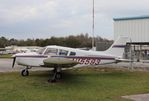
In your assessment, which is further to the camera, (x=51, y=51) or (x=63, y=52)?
(x=63, y=52)

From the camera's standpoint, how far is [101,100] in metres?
12.1

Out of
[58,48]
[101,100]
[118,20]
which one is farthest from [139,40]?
[101,100]

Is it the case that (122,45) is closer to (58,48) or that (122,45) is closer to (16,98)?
(58,48)

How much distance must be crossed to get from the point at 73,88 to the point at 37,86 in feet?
5.71

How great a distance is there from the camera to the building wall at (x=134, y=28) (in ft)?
131

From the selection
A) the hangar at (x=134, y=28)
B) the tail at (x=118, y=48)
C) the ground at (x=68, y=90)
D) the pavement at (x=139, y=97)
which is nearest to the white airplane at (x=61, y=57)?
the tail at (x=118, y=48)

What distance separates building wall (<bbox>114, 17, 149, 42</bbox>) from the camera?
131 ft

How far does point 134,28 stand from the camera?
41000mm

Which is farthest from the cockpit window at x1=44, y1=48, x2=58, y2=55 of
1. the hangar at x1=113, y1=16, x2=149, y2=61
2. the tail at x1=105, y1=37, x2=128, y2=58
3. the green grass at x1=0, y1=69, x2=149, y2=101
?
the hangar at x1=113, y1=16, x2=149, y2=61

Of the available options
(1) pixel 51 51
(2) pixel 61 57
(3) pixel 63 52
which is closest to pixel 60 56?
(2) pixel 61 57

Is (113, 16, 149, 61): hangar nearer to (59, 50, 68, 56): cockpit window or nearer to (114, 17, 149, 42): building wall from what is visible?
(114, 17, 149, 42): building wall

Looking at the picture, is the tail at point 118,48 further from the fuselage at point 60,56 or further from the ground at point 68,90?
the ground at point 68,90

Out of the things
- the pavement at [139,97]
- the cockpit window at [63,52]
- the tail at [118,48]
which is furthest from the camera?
the tail at [118,48]

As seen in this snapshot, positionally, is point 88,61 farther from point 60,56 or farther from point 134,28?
point 134,28
